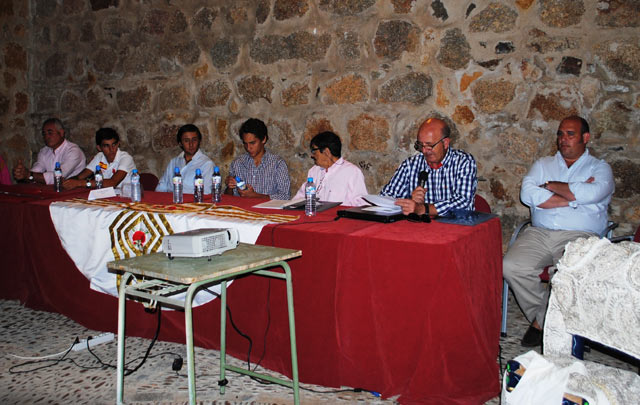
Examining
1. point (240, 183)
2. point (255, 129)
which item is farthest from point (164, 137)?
point (240, 183)

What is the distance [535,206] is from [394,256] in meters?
1.49

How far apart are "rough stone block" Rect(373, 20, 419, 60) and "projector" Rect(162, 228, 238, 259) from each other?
255 centimetres

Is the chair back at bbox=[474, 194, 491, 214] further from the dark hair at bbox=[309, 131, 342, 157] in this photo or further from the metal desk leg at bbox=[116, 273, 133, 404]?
the metal desk leg at bbox=[116, 273, 133, 404]

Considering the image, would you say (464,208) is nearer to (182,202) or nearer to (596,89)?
(596,89)

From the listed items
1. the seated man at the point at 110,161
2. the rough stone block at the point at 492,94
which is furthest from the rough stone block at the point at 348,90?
the seated man at the point at 110,161

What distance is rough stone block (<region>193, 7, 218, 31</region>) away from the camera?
194 inches

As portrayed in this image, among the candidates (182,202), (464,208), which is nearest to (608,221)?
(464,208)

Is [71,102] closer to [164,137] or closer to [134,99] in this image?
[134,99]

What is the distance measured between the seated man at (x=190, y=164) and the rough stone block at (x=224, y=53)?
763mm

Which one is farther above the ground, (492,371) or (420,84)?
(420,84)

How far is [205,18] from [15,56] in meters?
2.63

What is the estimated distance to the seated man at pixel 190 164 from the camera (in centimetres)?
443

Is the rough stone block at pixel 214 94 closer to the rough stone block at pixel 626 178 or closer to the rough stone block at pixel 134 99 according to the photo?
the rough stone block at pixel 134 99

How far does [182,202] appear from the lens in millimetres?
3482
